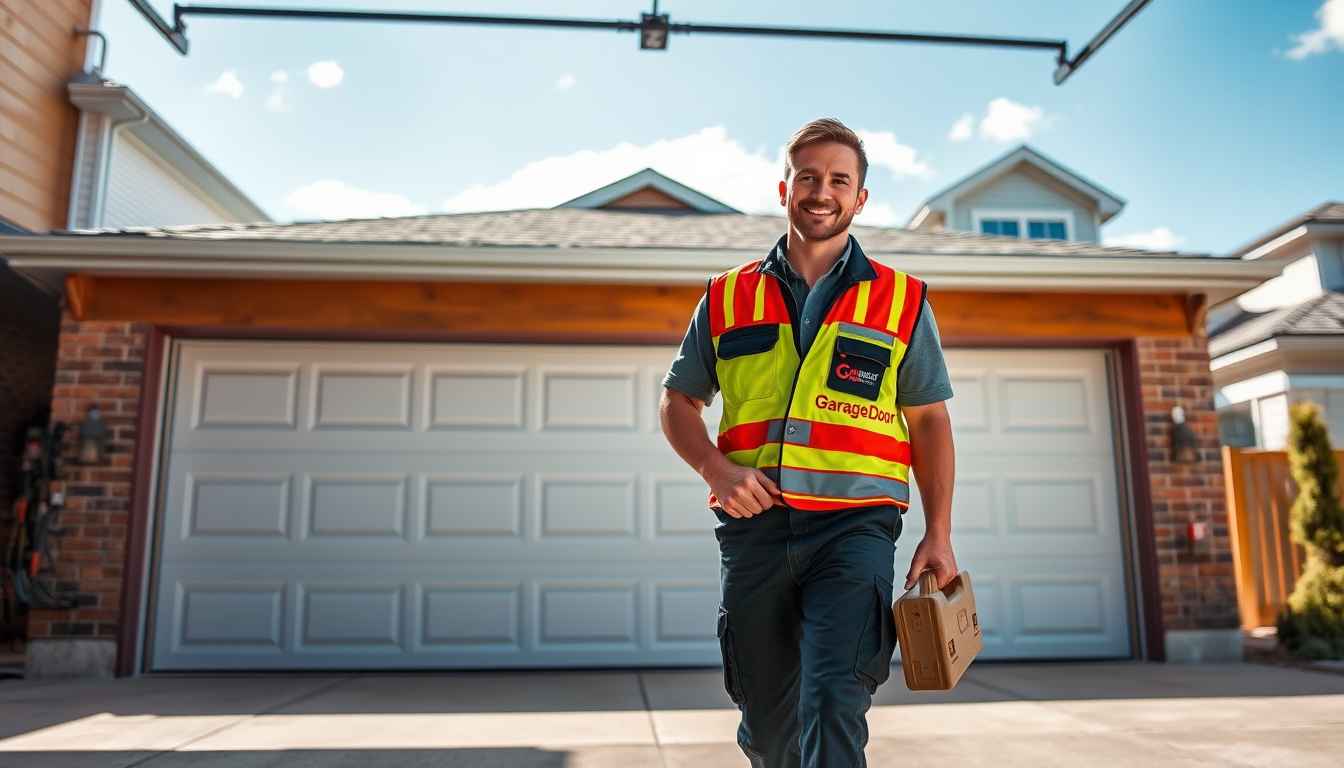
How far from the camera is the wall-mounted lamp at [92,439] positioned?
563 centimetres

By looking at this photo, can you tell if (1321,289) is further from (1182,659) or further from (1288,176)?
(1182,659)

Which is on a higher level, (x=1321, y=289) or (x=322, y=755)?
(x=1321, y=289)

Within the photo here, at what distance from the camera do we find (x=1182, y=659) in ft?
19.3

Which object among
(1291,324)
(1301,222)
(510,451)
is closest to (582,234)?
(510,451)

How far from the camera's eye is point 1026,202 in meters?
14.3

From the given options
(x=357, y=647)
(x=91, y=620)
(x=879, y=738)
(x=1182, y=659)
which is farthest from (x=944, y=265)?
(x=91, y=620)

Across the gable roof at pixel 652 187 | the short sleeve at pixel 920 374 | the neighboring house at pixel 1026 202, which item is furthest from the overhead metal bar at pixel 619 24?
the neighboring house at pixel 1026 202

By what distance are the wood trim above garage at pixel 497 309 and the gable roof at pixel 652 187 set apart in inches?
135

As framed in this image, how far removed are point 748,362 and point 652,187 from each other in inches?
307

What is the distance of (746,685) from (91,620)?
5253 millimetres

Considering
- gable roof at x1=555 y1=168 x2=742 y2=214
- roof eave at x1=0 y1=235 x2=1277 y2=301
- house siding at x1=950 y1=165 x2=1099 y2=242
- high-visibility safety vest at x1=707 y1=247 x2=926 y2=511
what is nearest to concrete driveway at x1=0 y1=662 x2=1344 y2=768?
high-visibility safety vest at x1=707 y1=247 x2=926 y2=511

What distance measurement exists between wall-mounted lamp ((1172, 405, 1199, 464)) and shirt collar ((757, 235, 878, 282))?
198 inches

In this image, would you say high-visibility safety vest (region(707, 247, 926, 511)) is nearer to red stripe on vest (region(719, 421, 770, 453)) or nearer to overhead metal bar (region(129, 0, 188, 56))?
red stripe on vest (region(719, 421, 770, 453))

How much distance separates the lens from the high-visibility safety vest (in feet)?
5.93
